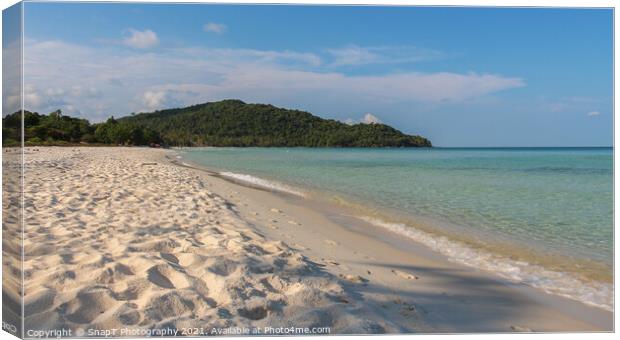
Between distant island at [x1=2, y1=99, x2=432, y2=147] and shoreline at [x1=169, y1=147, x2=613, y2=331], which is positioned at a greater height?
distant island at [x1=2, y1=99, x2=432, y2=147]

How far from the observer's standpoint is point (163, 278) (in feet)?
9.77

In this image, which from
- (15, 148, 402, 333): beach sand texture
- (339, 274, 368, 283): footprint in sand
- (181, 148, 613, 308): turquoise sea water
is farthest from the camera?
(181, 148, 613, 308): turquoise sea water

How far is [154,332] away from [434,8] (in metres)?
2.57

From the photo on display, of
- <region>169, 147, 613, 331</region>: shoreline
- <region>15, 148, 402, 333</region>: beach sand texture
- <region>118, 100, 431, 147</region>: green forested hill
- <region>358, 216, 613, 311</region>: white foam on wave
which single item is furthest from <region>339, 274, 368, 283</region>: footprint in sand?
<region>358, 216, 613, 311</region>: white foam on wave

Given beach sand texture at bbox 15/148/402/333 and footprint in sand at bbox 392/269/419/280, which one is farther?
footprint in sand at bbox 392/269/419/280

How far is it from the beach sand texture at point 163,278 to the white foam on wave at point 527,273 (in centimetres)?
180

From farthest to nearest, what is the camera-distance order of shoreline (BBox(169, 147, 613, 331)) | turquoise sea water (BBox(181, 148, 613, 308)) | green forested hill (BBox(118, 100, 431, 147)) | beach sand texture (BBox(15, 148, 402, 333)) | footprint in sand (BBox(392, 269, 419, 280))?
1. turquoise sea water (BBox(181, 148, 613, 308))
2. green forested hill (BBox(118, 100, 431, 147))
3. footprint in sand (BBox(392, 269, 419, 280))
4. shoreline (BBox(169, 147, 613, 331))
5. beach sand texture (BBox(15, 148, 402, 333))

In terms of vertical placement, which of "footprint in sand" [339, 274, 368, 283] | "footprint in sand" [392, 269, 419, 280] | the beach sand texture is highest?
the beach sand texture

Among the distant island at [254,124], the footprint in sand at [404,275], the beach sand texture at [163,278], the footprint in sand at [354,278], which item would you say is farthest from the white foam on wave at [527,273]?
the beach sand texture at [163,278]

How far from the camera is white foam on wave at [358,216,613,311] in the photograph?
143 inches

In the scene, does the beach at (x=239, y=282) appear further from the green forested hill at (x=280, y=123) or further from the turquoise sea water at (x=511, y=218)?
the green forested hill at (x=280, y=123)

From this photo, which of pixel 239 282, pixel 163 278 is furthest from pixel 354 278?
pixel 163 278

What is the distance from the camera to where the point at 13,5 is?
2.67 metres

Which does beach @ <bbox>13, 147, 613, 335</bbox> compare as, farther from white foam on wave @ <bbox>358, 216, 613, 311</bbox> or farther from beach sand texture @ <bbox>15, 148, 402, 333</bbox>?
white foam on wave @ <bbox>358, 216, 613, 311</bbox>
